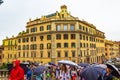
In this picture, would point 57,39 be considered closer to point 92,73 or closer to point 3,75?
point 3,75

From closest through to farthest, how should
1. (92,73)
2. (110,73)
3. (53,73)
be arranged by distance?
(110,73)
(92,73)
(53,73)

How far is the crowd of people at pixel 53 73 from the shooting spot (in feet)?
31.5

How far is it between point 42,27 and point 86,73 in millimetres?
58687

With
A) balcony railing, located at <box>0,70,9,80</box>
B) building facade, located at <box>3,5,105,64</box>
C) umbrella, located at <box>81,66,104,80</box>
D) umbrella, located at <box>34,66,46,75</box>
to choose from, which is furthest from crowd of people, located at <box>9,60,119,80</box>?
building facade, located at <box>3,5,105,64</box>

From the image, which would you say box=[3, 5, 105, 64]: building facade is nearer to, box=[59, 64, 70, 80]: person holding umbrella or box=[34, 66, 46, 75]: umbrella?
box=[34, 66, 46, 75]: umbrella

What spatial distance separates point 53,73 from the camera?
19797 mm

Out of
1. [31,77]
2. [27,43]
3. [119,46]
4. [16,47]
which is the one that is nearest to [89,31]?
[27,43]

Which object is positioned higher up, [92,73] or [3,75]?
[92,73]

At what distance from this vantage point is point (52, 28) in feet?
221

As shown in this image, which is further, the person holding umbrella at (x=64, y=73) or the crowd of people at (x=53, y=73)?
the person holding umbrella at (x=64, y=73)

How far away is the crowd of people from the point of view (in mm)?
9588

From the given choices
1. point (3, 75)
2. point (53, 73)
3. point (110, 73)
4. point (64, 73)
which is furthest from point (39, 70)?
point (110, 73)

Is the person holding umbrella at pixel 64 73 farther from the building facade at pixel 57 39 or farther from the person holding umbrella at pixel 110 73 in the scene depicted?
the building facade at pixel 57 39

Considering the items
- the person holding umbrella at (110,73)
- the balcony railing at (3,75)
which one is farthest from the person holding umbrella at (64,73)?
the balcony railing at (3,75)
